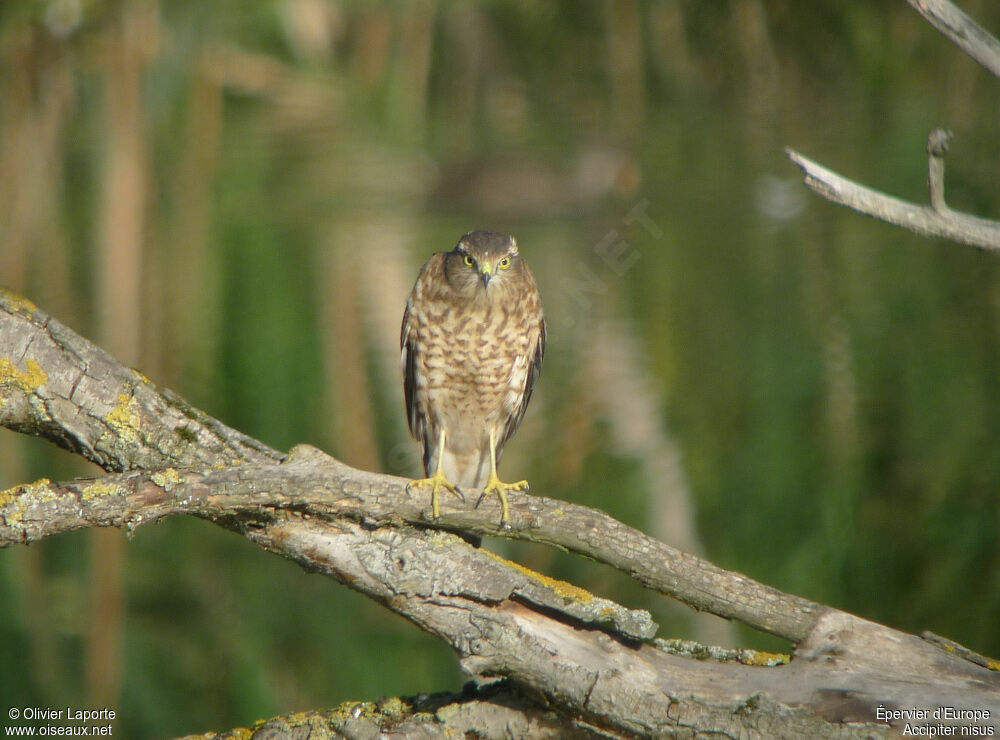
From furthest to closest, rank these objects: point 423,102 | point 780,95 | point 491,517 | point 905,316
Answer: point 423,102, point 780,95, point 905,316, point 491,517

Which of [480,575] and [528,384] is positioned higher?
[528,384]

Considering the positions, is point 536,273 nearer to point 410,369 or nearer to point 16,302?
point 410,369

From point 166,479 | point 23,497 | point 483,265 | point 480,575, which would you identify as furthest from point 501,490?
point 483,265

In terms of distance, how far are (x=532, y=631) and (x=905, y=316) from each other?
6478 mm

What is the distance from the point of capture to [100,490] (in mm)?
2260

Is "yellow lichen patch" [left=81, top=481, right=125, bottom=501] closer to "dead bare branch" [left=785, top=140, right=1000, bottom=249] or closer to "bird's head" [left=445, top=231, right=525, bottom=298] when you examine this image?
"dead bare branch" [left=785, top=140, right=1000, bottom=249]

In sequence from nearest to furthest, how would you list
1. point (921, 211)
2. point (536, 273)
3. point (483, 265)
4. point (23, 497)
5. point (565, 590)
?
point (23, 497), point (921, 211), point (565, 590), point (483, 265), point (536, 273)

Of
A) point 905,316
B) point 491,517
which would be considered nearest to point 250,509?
point 491,517

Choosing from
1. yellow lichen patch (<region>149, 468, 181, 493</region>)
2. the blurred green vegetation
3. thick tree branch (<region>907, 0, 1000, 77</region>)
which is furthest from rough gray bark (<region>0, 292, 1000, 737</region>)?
the blurred green vegetation

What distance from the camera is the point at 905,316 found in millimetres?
8141

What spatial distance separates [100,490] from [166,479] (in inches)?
5.1

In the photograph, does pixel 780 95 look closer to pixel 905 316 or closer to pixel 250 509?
pixel 905 316

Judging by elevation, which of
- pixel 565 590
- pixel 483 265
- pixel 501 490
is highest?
pixel 483 265

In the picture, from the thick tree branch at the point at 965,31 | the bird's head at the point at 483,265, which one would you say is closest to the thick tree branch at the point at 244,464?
the thick tree branch at the point at 965,31
